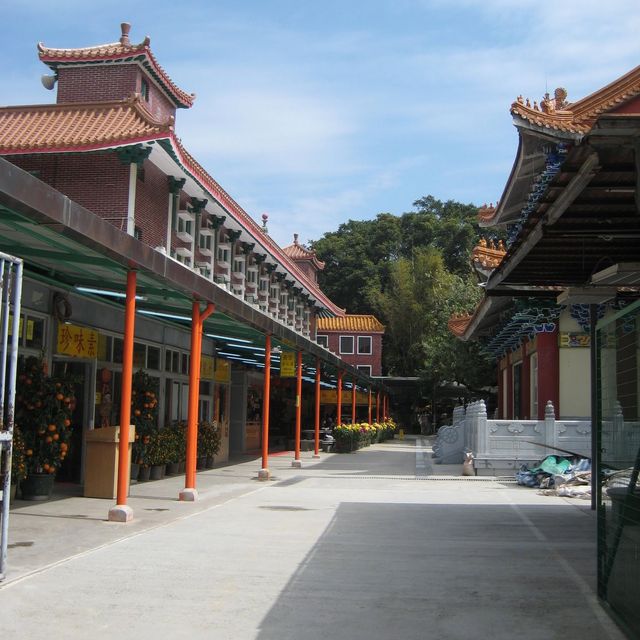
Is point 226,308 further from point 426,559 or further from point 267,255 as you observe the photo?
point 267,255

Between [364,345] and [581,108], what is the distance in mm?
43965

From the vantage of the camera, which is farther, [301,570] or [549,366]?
[549,366]

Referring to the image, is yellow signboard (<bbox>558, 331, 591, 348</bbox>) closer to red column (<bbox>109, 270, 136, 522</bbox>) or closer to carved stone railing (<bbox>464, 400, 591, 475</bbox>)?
carved stone railing (<bbox>464, 400, 591, 475</bbox>)

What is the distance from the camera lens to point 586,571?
7.36 m

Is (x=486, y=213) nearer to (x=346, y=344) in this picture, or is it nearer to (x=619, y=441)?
(x=619, y=441)

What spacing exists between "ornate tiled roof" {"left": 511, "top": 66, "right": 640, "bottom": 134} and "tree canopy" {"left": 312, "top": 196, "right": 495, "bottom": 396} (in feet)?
95.3

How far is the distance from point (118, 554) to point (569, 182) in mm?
5179

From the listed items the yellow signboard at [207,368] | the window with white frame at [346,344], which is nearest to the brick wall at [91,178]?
the yellow signboard at [207,368]

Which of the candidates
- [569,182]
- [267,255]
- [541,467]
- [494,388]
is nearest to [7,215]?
[569,182]

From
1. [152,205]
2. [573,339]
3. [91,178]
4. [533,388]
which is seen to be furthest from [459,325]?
[91,178]

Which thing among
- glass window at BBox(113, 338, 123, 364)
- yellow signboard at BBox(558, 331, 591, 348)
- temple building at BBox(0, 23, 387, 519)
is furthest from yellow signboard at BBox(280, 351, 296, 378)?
yellow signboard at BBox(558, 331, 591, 348)

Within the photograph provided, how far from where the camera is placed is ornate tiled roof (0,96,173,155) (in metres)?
16.1

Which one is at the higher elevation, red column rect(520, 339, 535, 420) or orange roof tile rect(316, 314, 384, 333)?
orange roof tile rect(316, 314, 384, 333)

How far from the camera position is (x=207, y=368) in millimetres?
20062
